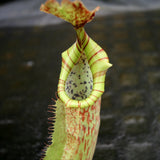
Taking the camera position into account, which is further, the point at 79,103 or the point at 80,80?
the point at 80,80

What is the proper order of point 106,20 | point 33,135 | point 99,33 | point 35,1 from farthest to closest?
point 35,1
point 106,20
point 99,33
point 33,135

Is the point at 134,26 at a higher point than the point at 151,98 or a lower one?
higher

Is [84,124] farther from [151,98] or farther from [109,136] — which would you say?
[151,98]

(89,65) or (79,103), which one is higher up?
(89,65)

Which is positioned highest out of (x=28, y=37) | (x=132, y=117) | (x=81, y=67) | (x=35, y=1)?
(x=35, y=1)

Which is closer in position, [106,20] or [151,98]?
[151,98]

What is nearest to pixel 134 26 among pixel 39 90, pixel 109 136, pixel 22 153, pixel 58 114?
pixel 39 90

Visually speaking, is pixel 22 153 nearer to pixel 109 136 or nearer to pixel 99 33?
pixel 109 136

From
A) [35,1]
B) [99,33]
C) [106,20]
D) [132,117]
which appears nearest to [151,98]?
[132,117]

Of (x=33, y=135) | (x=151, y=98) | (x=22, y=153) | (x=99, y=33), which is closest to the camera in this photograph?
(x=22, y=153)
